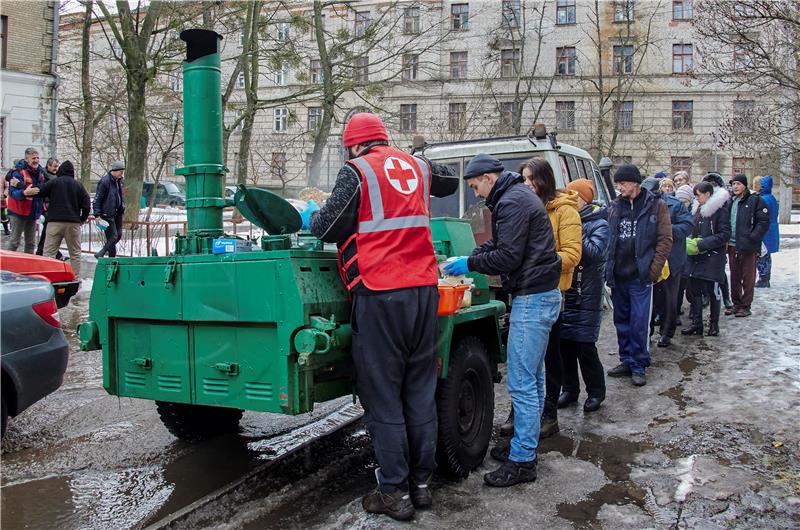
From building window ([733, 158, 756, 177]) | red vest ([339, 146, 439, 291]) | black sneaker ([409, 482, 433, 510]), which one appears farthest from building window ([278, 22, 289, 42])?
building window ([733, 158, 756, 177])

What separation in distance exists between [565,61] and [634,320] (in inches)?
1386

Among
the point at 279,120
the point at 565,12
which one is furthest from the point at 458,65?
the point at 279,120

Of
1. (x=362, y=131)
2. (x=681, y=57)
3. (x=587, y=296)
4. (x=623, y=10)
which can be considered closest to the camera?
(x=362, y=131)

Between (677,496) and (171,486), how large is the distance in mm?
2977

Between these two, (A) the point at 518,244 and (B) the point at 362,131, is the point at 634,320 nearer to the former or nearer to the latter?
(A) the point at 518,244

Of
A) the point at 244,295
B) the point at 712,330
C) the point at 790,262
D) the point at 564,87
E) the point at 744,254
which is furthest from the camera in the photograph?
the point at 564,87

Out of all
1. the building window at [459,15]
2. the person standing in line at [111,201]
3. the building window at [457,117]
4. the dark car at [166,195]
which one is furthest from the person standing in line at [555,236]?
the building window at [459,15]

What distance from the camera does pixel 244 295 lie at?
3561 mm

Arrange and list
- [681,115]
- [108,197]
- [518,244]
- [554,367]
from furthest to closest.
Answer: [681,115] → [108,197] → [554,367] → [518,244]

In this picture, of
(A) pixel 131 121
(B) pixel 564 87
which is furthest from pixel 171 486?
(B) pixel 564 87

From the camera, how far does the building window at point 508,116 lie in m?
31.9

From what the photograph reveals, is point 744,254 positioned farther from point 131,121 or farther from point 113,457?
point 131,121

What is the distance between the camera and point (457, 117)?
36.5 metres

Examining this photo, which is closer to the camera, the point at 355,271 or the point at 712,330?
the point at 355,271
